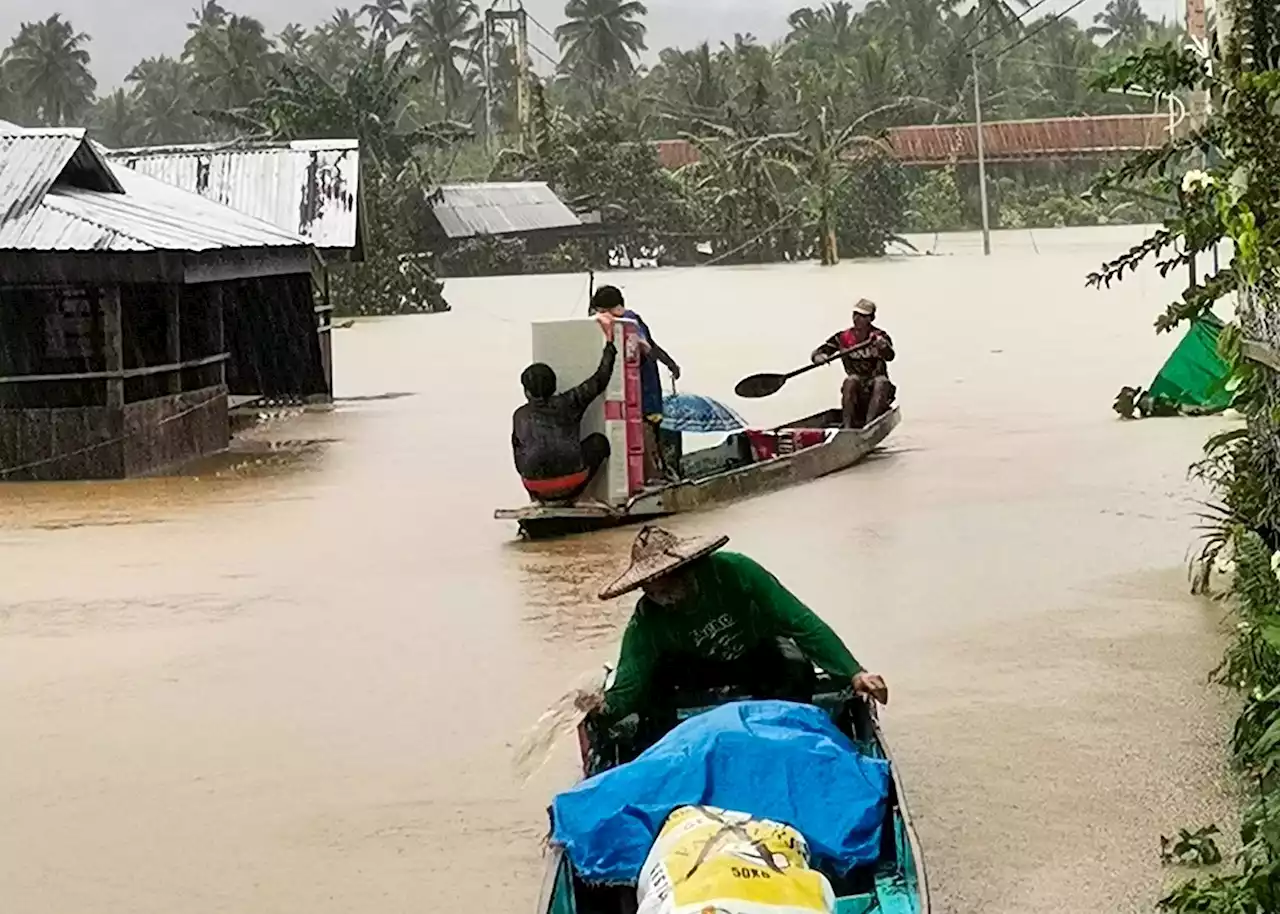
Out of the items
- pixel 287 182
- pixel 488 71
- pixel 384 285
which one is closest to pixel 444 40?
pixel 488 71

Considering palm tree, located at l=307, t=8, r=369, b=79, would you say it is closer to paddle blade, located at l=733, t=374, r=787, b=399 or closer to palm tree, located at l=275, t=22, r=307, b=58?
palm tree, located at l=275, t=22, r=307, b=58

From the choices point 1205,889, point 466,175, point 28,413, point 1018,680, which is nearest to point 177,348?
point 28,413

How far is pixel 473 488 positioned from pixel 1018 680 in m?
8.63

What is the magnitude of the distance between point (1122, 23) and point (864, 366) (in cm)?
8938

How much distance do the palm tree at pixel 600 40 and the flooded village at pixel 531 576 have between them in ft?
200

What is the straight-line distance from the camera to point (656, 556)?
657cm

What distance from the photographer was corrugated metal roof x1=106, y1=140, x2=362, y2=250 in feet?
89.9

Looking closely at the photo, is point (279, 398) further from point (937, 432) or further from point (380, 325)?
point (380, 325)

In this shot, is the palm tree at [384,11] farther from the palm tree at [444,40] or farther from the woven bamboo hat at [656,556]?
the woven bamboo hat at [656,556]

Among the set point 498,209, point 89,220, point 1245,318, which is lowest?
point 1245,318

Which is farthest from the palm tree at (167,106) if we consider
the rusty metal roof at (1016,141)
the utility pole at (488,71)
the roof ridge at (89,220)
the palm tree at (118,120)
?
the roof ridge at (89,220)

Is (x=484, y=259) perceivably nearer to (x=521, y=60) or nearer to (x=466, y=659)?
(x=521, y=60)

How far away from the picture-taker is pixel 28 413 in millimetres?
18266

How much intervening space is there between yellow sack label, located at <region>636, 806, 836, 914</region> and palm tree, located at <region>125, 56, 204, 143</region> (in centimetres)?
8218
